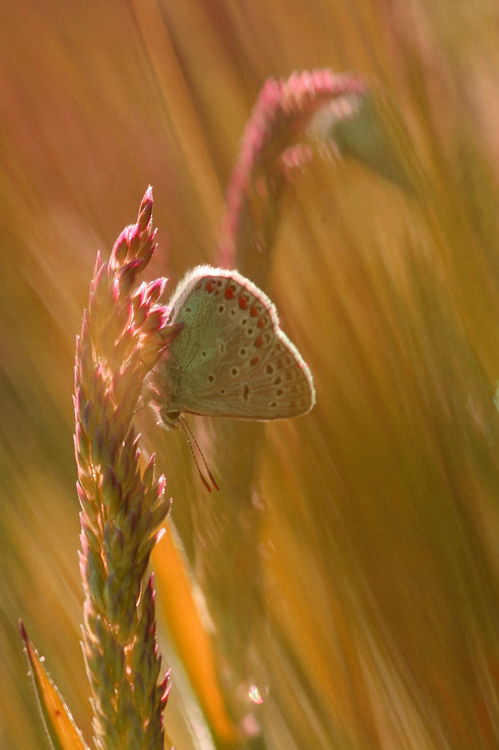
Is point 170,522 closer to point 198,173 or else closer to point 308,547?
point 308,547

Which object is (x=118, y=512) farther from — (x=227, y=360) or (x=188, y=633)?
(x=227, y=360)

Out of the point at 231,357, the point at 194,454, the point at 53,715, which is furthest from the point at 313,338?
the point at 53,715

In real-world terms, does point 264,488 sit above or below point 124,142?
below

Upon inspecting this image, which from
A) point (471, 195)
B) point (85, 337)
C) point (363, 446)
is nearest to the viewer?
point (85, 337)

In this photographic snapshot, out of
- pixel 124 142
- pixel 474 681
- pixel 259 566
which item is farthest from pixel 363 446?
pixel 124 142

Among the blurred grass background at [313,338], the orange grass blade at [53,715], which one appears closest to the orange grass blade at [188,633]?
the blurred grass background at [313,338]

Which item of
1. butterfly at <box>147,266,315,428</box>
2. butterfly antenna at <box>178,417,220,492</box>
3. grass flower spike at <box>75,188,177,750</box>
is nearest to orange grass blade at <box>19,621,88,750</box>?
grass flower spike at <box>75,188,177,750</box>
